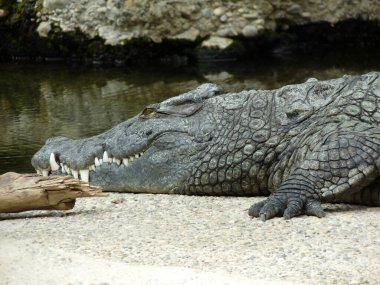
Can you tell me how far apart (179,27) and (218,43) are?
769mm

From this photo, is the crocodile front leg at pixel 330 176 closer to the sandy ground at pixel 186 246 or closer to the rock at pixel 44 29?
the sandy ground at pixel 186 246

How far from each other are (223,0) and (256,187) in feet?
30.7

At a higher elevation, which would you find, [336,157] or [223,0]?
[223,0]

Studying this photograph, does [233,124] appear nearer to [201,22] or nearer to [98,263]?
[98,263]

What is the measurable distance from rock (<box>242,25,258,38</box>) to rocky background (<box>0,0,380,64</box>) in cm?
2

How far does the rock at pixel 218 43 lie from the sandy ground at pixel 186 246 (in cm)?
947

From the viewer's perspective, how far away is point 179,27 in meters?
15.2

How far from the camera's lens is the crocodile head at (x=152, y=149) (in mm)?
6449

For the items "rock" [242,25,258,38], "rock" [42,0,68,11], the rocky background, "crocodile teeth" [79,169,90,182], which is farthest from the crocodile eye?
"rock" [42,0,68,11]

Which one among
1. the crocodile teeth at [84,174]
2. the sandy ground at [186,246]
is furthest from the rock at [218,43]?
the sandy ground at [186,246]

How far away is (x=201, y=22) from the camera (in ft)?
49.6

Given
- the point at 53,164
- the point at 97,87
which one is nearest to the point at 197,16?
the point at 97,87

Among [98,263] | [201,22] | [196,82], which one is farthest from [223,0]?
[98,263]

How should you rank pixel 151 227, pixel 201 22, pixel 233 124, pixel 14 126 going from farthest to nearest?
pixel 201 22, pixel 14 126, pixel 233 124, pixel 151 227
